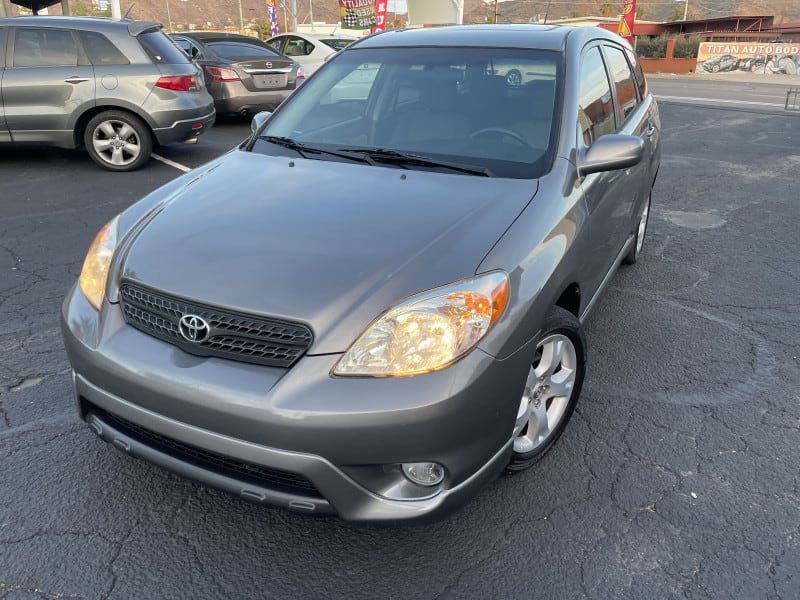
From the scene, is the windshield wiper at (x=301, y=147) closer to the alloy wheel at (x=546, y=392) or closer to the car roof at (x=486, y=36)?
the car roof at (x=486, y=36)

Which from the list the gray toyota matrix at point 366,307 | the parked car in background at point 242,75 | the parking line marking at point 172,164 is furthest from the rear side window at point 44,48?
the gray toyota matrix at point 366,307

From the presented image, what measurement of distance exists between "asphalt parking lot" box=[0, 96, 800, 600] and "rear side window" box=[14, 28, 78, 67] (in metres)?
4.02

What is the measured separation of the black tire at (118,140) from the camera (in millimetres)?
7426

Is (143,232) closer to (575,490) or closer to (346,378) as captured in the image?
(346,378)

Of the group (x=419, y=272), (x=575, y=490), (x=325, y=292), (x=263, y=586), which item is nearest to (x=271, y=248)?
(x=325, y=292)

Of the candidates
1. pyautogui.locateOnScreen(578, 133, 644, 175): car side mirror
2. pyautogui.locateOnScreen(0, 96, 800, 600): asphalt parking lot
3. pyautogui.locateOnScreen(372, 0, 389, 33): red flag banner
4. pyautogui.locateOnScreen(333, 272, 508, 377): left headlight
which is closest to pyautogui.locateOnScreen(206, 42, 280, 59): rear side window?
pyautogui.locateOnScreen(0, 96, 800, 600): asphalt parking lot

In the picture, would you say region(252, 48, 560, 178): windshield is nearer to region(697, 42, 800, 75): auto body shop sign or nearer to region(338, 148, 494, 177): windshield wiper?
region(338, 148, 494, 177): windshield wiper

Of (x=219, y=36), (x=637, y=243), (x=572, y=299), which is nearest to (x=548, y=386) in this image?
(x=572, y=299)

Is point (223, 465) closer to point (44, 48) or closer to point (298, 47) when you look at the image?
point (44, 48)

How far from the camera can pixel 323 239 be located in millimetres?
2352

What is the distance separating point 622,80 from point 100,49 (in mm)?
5851

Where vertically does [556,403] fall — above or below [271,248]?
below

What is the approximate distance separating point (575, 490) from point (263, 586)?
1255mm

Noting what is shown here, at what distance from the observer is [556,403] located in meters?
2.76
